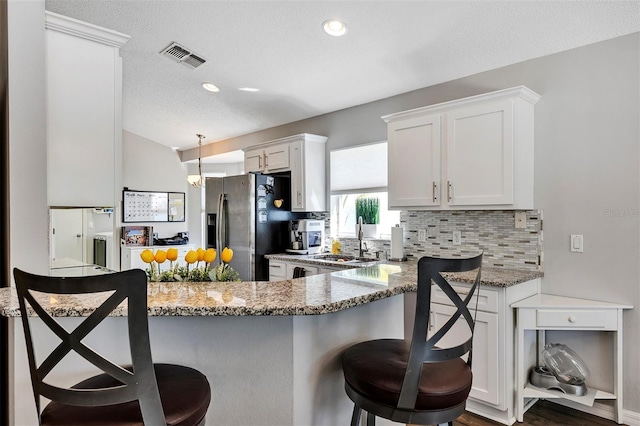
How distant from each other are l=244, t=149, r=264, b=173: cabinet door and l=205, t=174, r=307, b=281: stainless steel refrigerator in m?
0.36

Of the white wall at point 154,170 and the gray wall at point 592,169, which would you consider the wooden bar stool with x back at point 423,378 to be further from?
the white wall at point 154,170

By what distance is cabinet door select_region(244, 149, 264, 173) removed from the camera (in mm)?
4682

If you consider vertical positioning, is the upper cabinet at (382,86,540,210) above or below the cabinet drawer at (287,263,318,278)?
above

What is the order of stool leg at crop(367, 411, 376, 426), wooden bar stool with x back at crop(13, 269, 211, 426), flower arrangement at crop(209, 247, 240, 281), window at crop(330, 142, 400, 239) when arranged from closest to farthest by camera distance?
wooden bar stool with x back at crop(13, 269, 211, 426) → stool leg at crop(367, 411, 376, 426) → flower arrangement at crop(209, 247, 240, 281) → window at crop(330, 142, 400, 239)

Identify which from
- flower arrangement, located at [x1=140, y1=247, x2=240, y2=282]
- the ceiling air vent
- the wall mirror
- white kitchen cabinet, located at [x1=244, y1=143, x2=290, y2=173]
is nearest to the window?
white kitchen cabinet, located at [x1=244, y1=143, x2=290, y2=173]

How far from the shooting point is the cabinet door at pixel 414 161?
9.64ft

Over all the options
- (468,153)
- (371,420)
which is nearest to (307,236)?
(468,153)

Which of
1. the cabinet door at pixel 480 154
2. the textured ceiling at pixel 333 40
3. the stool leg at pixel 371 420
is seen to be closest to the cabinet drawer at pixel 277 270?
the textured ceiling at pixel 333 40

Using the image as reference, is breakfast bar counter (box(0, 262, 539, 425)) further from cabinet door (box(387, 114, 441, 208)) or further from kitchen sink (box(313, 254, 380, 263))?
kitchen sink (box(313, 254, 380, 263))

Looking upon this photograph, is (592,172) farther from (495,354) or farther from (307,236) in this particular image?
(307,236)

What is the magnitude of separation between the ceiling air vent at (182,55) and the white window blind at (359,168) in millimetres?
1630

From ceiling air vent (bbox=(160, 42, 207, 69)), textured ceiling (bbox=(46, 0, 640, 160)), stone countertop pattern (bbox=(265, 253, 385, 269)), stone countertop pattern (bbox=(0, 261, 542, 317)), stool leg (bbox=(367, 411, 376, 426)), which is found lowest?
stool leg (bbox=(367, 411, 376, 426))

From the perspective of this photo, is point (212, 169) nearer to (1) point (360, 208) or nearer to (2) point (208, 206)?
(2) point (208, 206)

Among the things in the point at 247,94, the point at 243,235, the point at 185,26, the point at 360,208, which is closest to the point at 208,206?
the point at 243,235
